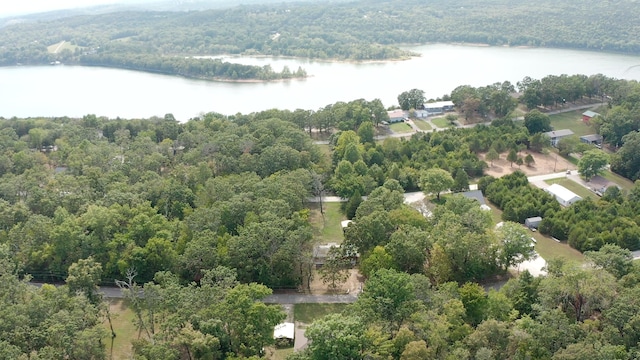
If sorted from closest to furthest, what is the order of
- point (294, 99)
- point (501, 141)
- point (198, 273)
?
point (198, 273) < point (501, 141) < point (294, 99)

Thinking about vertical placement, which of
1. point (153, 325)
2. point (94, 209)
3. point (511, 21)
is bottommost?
point (153, 325)

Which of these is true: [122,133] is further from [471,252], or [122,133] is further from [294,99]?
[471,252]

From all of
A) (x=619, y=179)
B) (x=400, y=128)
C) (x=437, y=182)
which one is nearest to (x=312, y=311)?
(x=437, y=182)

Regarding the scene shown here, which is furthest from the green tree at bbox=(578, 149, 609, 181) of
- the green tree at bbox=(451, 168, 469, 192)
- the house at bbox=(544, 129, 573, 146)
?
the green tree at bbox=(451, 168, 469, 192)

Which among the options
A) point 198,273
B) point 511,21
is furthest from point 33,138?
point 511,21

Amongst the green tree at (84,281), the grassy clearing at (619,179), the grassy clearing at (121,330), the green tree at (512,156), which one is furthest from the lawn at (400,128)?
the green tree at (84,281)

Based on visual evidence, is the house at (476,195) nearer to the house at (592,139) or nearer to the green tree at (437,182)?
the green tree at (437,182)

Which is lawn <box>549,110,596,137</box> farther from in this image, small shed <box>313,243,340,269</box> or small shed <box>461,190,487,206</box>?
small shed <box>313,243,340,269</box>
